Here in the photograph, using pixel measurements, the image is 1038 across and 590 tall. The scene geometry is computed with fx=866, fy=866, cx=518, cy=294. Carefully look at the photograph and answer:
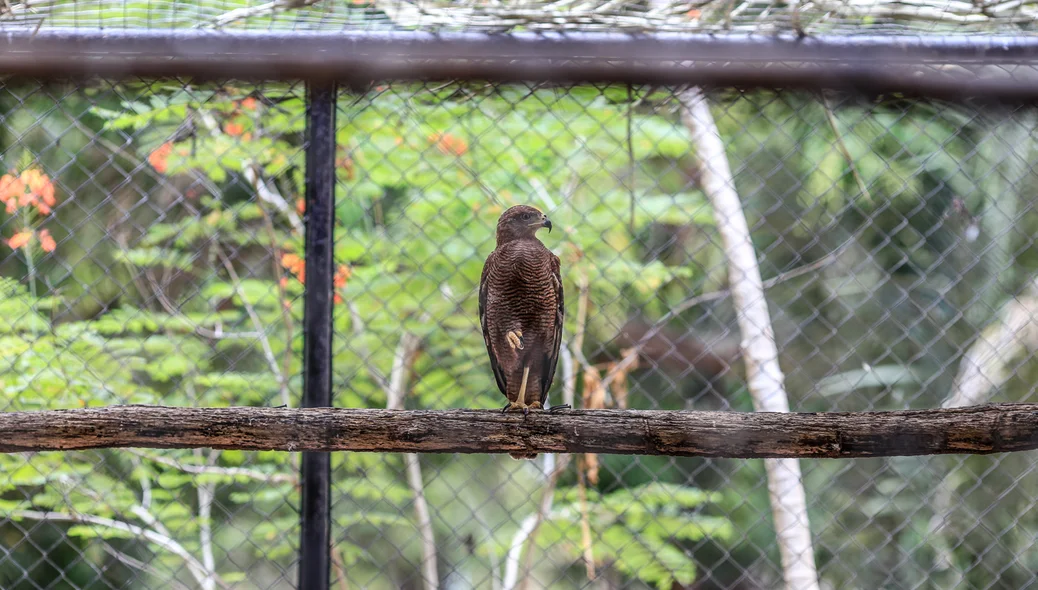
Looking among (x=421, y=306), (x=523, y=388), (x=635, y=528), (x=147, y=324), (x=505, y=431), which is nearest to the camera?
(x=505, y=431)

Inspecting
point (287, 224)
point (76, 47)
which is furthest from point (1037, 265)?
point (76, 47)

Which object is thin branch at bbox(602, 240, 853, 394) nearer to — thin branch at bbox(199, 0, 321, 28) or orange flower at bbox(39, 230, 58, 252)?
thin branch at bbox(199, 0, 321, 28)

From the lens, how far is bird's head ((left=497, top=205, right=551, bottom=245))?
2.66m

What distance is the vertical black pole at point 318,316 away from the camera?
196 centimetres

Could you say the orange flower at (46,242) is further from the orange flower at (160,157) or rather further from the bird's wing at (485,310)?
the bird's wing at (485,310)

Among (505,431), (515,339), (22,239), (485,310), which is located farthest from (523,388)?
(22,239)

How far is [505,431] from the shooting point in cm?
172

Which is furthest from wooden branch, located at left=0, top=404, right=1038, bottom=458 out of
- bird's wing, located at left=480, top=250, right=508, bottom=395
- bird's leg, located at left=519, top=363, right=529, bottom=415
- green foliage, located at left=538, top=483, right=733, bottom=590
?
green foliage, located at left=538, top=483, right=733, bottom=590

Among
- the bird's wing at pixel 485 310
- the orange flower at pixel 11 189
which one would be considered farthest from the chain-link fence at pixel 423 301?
the bird's wing at pixel 485 310

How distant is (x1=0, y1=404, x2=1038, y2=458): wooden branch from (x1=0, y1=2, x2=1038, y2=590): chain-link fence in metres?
0.40

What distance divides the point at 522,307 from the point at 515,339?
4.0 inches

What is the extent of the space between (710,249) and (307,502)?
15.1ft

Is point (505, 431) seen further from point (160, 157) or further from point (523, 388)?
point (160, 157)

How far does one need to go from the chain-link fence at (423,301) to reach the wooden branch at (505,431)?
396 mm
